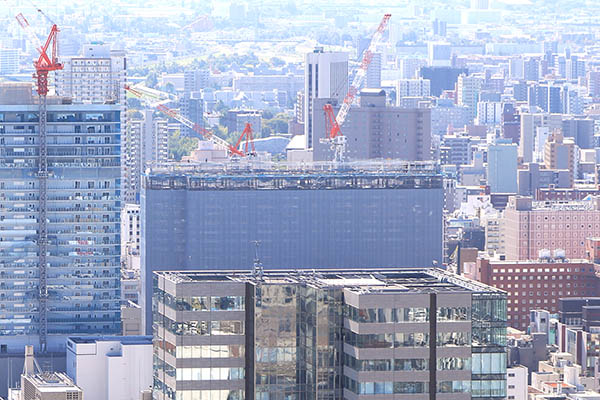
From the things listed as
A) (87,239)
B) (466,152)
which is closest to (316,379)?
(87,239)

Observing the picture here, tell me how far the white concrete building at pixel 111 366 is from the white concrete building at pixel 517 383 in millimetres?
8890

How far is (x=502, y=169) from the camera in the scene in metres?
131

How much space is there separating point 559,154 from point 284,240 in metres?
66.1

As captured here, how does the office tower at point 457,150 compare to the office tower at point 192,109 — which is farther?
the office tower at point 192,109

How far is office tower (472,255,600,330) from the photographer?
246 feet

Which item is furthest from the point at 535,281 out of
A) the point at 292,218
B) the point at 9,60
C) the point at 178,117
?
the point at 9,60

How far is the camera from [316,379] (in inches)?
1184

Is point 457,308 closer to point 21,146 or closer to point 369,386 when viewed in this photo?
point 369,386

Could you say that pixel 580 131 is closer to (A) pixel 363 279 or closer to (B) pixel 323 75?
(B) pixel 323 75

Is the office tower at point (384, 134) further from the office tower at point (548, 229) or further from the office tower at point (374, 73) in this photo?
the office tower at point (374, 73)

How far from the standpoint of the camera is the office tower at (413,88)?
563 ft

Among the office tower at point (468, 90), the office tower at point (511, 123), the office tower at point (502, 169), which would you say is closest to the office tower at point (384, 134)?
the office tower at point (502, 169)

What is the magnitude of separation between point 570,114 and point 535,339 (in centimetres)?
11093

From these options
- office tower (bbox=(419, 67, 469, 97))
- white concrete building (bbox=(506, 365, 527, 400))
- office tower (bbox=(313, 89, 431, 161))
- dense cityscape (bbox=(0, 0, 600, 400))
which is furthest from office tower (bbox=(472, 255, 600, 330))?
office tower (bbox=(419, 67, 469, 97))
